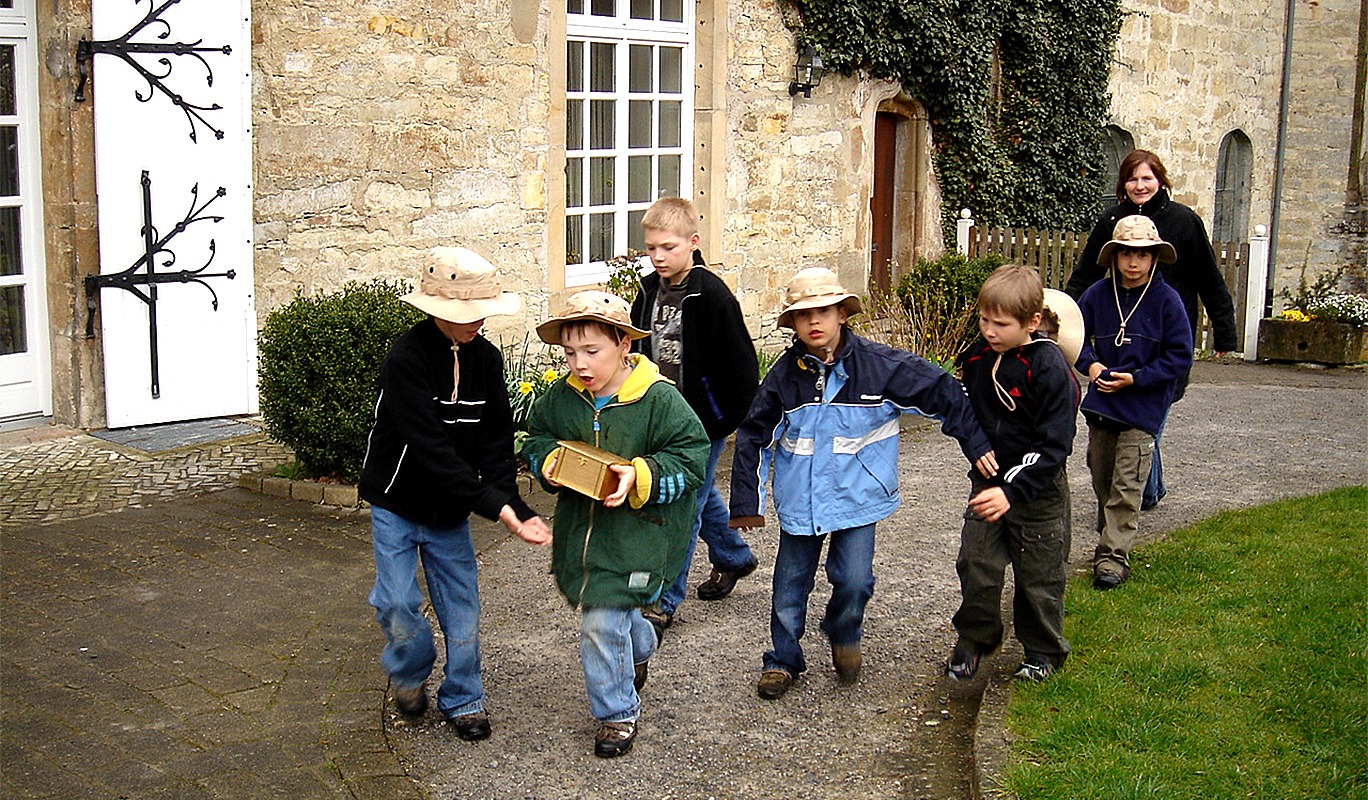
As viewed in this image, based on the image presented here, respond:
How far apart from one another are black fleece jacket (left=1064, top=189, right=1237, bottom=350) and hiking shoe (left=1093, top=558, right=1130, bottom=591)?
1.34 m

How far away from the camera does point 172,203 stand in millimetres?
8008

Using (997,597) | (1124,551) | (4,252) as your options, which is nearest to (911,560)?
(1124,551)

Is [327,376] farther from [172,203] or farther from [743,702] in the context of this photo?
[743,702]

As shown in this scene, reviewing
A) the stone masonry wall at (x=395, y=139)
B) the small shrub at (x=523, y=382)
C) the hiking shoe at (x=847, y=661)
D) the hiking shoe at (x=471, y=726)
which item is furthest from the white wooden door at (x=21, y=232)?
the hiking shoe at (x=847, y=661)

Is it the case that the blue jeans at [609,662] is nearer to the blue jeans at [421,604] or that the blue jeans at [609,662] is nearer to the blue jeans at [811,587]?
the blue jeans at [421,604]

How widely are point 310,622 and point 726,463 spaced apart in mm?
3463

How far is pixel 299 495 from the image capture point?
279 inches

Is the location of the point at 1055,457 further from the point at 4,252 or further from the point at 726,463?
the point at 4,252

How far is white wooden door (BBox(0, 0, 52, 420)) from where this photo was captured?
7.68 metres

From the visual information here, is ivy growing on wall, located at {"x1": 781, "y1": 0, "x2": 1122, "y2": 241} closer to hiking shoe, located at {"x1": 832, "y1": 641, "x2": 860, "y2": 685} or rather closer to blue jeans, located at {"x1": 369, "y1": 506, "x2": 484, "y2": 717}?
hiking shoe, located at {"x1": 832, "y1": 641, "x2": 860, "y2": 685}

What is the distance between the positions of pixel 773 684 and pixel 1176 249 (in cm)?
326

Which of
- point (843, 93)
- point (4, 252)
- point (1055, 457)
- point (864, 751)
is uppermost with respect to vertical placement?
point (843, 93)

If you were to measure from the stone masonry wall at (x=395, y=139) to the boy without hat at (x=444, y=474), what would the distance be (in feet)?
14.4

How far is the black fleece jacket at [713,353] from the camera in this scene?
5242 millimetres
